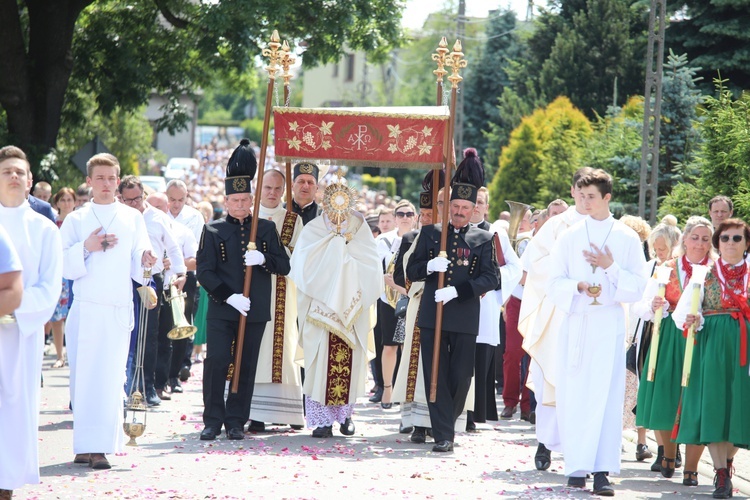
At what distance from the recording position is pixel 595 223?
8984mm

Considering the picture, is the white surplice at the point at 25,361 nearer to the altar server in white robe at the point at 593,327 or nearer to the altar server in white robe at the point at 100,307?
the altar server in white robe at the point at 100,307

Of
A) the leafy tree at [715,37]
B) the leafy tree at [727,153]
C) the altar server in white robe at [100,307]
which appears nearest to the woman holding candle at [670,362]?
the altar server in white robe at [100,307]

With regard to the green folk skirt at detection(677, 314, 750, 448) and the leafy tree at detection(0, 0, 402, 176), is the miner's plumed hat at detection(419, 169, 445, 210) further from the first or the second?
the leafy tree at detection(0, 0, 402, 176)

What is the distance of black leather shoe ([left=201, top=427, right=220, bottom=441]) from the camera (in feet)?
33.6

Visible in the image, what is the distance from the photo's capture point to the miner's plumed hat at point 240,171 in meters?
10.7

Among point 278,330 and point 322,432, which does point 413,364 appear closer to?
point 322,432

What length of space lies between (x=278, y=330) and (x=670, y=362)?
3704 millimetres

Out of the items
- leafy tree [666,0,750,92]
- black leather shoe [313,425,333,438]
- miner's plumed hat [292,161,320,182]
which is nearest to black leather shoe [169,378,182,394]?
miner's plumed hat [292,161,320,182]

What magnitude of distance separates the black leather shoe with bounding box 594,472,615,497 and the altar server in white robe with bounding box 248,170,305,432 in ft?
11.4

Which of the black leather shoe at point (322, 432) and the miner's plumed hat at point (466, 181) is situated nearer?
the miner's plumed hat at point (466, 181)

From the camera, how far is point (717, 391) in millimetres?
8758

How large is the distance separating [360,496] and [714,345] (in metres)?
2.81

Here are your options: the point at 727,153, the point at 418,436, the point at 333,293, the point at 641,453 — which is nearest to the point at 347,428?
the point at 418,436

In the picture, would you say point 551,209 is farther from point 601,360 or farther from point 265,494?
point 265,494
